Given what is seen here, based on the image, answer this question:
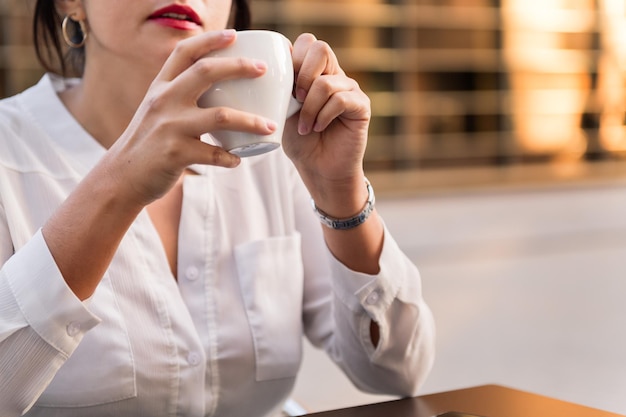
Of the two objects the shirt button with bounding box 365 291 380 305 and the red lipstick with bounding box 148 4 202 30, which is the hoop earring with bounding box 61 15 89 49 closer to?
the red lipstick with bounding box 148 4 202 30

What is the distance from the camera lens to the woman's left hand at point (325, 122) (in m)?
0.89

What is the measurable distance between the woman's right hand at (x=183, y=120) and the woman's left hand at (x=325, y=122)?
0.44 feet

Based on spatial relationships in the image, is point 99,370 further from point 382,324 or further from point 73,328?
point 382,324

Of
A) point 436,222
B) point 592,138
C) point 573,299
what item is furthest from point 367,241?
point 592,138

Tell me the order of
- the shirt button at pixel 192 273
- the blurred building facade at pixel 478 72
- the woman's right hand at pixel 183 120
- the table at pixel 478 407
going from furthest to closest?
1. the blurred building facade at pixel 478 72
2. the shirt button at pixel 192 273
3. the table at pixel 478 407
4. the woman's right hand at pixel 183 120

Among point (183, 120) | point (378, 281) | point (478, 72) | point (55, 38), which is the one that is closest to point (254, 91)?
point (183, 120)

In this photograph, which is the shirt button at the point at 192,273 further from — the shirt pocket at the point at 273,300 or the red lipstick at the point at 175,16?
the red lipstick at the point at 175,16

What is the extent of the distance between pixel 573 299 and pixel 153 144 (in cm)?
354

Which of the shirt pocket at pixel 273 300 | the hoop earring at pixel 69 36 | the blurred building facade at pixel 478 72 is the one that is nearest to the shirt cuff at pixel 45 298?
the shirt pocket at pixel 273 300

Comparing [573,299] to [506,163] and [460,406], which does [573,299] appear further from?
[506,163]

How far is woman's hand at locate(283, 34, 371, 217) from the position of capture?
889 mm

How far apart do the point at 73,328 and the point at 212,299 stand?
12.9 inches

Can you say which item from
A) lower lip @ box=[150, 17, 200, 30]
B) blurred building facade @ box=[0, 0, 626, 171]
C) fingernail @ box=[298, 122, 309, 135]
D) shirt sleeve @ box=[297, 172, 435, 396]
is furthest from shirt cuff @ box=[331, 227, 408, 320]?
blurred building facade @ box=[0, 0, 626, 171]

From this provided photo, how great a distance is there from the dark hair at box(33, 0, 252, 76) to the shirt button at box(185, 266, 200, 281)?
40 cm
